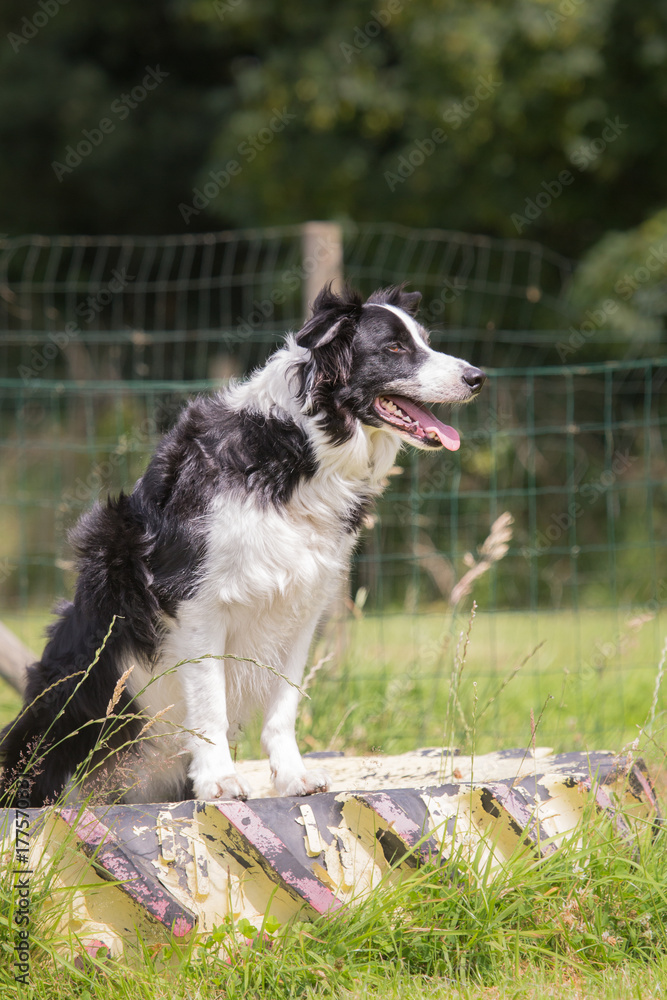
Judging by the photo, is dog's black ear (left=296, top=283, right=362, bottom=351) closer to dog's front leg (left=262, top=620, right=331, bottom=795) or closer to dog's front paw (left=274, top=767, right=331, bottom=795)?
dog's front leg (left=262, top=620, right=331, bottom=795)

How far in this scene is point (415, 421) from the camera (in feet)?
8.91

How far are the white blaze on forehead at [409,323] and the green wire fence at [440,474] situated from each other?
0.89 m

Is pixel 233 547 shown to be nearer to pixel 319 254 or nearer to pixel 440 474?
pixel 319 254

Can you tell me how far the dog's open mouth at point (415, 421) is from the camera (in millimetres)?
2662

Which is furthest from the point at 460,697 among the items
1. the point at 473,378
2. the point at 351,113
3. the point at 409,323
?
the point at 351,113

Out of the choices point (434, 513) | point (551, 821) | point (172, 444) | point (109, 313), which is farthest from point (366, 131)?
point (551, 821)

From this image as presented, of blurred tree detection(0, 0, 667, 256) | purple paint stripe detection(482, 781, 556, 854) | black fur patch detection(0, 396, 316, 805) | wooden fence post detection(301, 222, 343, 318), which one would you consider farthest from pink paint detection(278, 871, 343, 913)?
blurred tree detection(0, 0, 667, 256)

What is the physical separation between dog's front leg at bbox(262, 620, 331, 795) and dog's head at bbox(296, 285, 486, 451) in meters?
0.65

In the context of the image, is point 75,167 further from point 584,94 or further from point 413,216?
point 584,94

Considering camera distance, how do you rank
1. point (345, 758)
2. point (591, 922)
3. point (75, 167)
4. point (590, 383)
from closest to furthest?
point (591, 922) < point (345, 758) < point (590, 383) < point (75, 167)

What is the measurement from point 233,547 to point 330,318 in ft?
2.34

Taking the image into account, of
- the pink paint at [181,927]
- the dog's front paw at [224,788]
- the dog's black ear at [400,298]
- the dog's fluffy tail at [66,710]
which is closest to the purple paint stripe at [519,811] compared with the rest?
the dog's front paw at [224,788]

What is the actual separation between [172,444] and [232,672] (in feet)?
2.30

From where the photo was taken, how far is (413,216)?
10.0 meters
